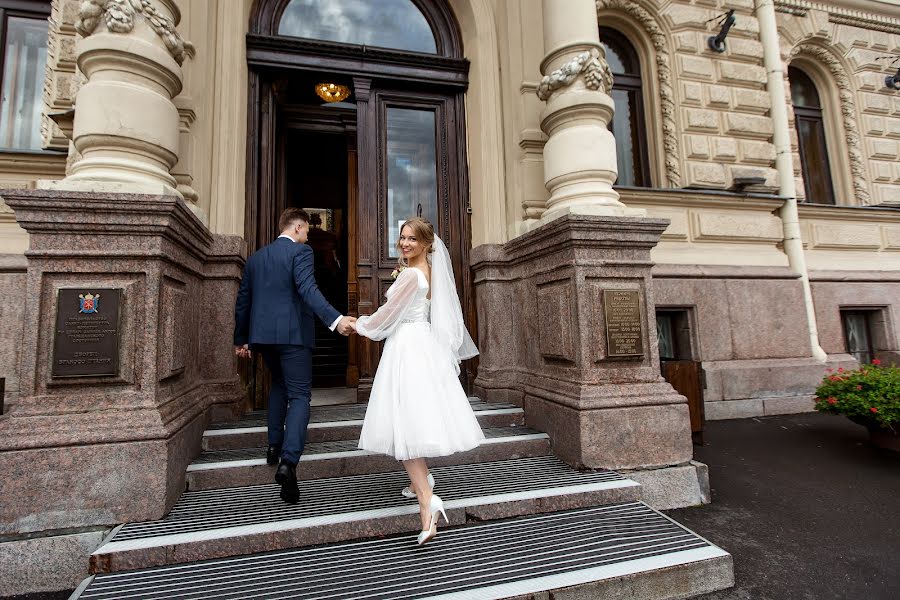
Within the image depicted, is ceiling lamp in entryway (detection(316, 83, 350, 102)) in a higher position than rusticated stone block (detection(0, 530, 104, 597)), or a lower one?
higher

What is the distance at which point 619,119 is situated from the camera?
7.60 meters

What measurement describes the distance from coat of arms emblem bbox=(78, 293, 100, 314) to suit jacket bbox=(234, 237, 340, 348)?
85 cm

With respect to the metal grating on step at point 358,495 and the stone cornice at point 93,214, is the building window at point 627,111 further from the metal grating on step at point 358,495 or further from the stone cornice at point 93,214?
the stone cornice at point 93,214

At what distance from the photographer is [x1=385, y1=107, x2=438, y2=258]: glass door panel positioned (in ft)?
18.6

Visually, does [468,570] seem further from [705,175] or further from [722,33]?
[722,33]

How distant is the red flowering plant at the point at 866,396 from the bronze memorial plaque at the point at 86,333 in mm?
6970

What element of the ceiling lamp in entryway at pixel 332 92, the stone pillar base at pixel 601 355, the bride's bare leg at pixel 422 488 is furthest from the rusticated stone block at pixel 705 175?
the bride's bare leg at pixel 422 488

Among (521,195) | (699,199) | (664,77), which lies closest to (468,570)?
(521,195)

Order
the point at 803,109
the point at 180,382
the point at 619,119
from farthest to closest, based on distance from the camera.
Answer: the point at 803,109 < the point at 619,119 < the point at 180,382

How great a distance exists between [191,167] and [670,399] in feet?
16.5

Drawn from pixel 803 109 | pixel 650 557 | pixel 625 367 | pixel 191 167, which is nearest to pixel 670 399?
pixel 625 367

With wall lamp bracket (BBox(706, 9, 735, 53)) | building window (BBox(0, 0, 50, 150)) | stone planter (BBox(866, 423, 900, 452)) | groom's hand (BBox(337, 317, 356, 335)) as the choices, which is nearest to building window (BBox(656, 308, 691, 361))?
stone planter (BBox(866, 423, 900, 452))

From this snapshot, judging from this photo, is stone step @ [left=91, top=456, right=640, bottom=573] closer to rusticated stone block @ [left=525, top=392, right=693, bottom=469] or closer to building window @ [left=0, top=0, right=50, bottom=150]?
rusticated stone block @ [left=525, top=392, right=693, bottom=469]

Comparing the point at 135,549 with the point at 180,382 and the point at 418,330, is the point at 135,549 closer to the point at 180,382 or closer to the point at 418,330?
the point at 180,382
